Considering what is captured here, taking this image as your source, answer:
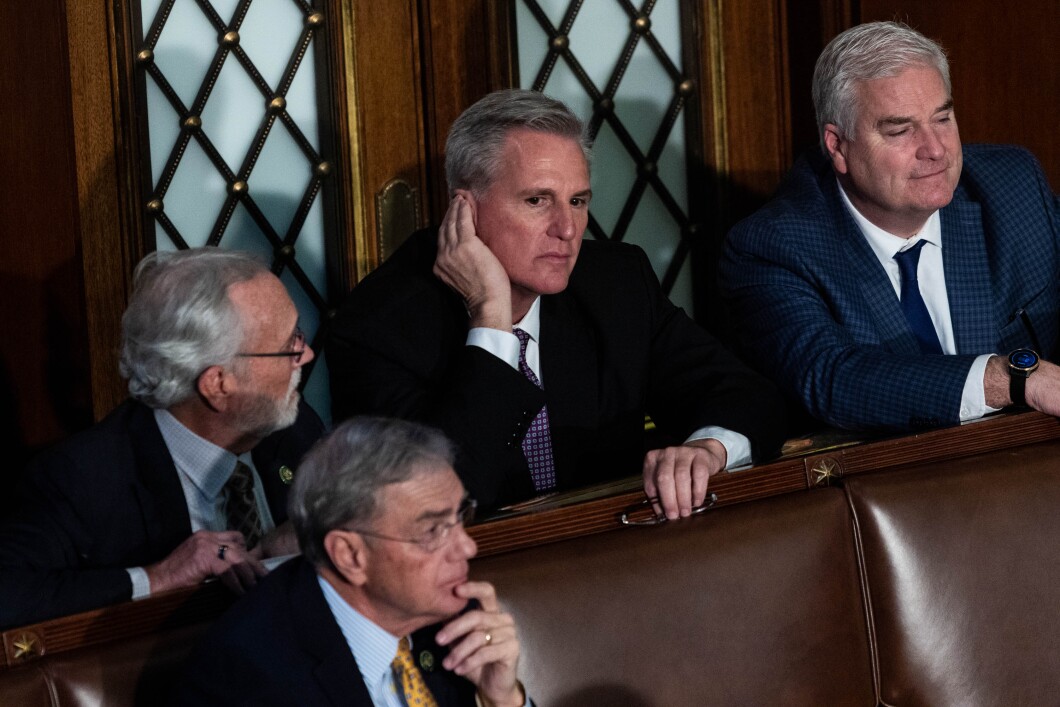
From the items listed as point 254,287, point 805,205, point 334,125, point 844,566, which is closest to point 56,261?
point 334,125

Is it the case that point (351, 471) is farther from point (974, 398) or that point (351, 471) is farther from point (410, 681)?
point (974, 398)

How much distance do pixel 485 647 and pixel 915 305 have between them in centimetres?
130

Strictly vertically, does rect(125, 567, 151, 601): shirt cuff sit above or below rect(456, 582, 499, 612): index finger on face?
below

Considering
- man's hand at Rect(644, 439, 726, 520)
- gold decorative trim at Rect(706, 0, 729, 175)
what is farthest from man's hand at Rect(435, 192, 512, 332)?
gold decorative trim at Rect(706, 0, 729, 175)

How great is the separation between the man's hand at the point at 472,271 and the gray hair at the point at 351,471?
67cm

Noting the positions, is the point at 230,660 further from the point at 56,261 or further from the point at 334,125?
the point at 334,125

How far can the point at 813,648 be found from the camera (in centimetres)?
193

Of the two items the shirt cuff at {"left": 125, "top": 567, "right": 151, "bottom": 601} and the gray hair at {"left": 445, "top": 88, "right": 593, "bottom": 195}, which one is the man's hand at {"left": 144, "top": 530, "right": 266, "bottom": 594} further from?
the gray hair at {"left": 445, "top": 88, "right": 593, "bottom": 195}

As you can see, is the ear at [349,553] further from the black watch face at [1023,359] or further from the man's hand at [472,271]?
the black watch face at [1023,359]

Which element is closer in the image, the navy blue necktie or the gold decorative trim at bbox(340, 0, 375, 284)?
the navy blue necktie

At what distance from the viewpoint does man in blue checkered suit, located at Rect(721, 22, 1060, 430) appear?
2.50 metres

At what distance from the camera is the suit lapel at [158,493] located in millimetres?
2027

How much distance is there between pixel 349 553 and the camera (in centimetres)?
153

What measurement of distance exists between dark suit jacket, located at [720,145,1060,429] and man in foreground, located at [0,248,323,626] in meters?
0.87
